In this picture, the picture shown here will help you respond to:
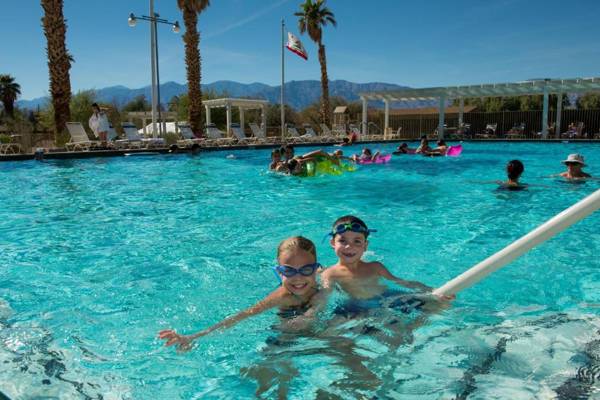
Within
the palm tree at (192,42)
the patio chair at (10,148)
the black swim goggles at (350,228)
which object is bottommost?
the black swim goggles at (350,228)

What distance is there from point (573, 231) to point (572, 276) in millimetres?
1787

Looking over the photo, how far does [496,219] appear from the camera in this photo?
21.7 ft

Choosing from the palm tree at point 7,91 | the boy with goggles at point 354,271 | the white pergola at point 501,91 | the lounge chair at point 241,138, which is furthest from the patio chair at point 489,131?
the palm tree at point 7,91

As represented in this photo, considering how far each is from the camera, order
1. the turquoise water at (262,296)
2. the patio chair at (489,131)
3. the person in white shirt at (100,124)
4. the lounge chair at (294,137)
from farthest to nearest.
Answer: the patio chair at (489,131) < the lounge chair at (294,137) < the person in white shirt at (100,124) < the turquoise water at (262,296)

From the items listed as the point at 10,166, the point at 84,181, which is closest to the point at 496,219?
the point at 84,181

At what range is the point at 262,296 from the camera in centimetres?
383

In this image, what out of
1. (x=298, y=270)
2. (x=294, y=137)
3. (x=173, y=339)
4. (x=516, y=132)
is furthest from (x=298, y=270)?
(x=516, y=132)

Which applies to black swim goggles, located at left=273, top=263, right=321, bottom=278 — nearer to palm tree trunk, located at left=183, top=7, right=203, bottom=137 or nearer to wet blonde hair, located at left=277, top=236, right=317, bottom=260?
wet blonde hair, located at left=277, top=236, right=317, bottom=260

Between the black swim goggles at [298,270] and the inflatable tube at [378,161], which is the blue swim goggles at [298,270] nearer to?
the black swim goggles at [298,270]

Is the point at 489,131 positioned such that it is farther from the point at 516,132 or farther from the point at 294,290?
the point at 294,290

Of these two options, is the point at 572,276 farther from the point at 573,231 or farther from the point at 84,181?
the point at 84,181

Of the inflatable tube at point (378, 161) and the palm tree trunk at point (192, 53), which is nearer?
the inflatable tube at point (378, 161)

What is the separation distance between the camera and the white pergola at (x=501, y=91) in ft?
81.6

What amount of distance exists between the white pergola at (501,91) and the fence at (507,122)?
1.68 m
